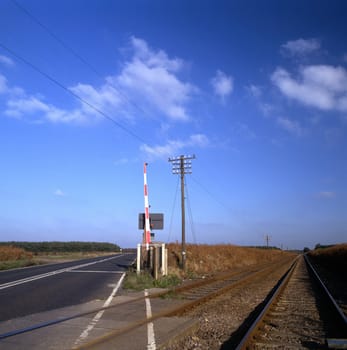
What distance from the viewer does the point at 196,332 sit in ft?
29.6

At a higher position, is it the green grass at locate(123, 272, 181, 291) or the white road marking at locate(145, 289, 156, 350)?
the green grass at locate(123, 272, 181, 291)

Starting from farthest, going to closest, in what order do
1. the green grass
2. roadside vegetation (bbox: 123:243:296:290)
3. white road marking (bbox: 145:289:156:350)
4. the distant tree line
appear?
the distant tree line → roadside vegetation (bbox: 123:243:296:290) → the green grass → white road marking (bbox: 145:289:156:350)

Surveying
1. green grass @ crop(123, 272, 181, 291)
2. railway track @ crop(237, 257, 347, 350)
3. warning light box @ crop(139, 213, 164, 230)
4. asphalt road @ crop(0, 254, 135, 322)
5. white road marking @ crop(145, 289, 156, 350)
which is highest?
warning light box @ crop(139, 213, 164, 230)

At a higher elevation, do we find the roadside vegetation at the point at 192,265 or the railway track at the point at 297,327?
the roadside vegetation at the point at 192,265

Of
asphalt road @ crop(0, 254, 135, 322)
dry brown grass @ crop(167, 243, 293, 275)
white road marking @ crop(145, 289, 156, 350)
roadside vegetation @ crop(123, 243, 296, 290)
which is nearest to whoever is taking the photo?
white road marking @ crop(145, 289, 156, 350)

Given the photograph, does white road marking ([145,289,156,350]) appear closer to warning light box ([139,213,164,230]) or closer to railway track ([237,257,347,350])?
railway track ([237,257,347,350])

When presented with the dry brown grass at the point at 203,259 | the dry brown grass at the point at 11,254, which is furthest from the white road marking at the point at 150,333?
the dry brown grass at the point at 11,254

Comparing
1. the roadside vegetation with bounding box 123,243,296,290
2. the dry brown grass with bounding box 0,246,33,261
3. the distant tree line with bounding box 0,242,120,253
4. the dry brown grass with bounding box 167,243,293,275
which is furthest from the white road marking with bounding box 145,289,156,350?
the distant tree line with bounding box 0,242,120,253

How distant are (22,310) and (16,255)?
33.2 m

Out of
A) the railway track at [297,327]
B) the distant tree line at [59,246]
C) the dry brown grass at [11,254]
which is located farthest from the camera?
the distant tree line at [59,246]

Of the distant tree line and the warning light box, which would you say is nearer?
the warning light box

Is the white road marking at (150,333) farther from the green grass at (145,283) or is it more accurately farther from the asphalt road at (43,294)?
the green grass at (145,283)

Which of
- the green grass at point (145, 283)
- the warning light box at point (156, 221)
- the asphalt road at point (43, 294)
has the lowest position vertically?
the asphalt road at point (43, 294)

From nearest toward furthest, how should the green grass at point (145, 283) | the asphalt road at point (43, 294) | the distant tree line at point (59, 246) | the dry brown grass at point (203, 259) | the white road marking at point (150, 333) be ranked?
the white road marking at point (150, 333) → the asphalt road at point (43, 294) → the green grass at point (145, 283) → the dry brown grass at point (203, 259) → the distant tree line at point (59, 246)
